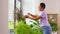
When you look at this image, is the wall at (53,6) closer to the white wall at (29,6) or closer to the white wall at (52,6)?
the white wall at (52,6)

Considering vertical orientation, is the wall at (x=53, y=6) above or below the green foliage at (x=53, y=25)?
above

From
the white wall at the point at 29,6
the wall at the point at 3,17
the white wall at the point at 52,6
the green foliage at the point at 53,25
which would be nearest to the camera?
the wall at the point at 3,17

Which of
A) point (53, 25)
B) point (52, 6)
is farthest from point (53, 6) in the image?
point (53, 25)

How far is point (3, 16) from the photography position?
2.45 ft

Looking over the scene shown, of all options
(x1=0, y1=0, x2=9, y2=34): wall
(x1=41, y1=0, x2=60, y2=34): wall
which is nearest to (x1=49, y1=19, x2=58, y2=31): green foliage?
(x1=41, y1=0, x2=60, y2=34): wall

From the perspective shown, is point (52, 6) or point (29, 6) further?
point (52, 6)

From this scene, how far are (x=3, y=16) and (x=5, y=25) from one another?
0.06 m

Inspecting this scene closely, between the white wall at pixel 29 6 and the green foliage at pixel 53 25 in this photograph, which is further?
the green foliage at pixel 53 25

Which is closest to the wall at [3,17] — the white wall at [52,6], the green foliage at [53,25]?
the green foliage at [53,25]

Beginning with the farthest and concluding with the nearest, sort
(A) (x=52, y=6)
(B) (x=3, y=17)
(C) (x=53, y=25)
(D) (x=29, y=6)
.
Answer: (A) (x=52, y=6)
(C) (x=53, y=25)
(D) (x=29, y=6)
(B) (x=3, y=17)

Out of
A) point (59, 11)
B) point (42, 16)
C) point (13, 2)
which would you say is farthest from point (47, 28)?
point (59, 11)

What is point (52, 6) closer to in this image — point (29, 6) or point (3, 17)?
point (29, 6)

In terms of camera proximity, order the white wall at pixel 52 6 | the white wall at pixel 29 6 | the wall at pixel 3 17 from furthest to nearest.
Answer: the white wall at pixel 52 6 < the white wall at pixel 29 6 < the wall at pixel 3 17

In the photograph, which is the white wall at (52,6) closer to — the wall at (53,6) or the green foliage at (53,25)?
the wall at (53,6)
